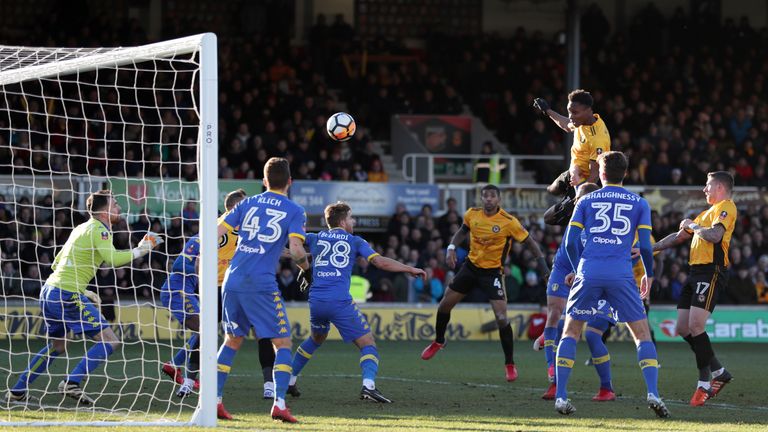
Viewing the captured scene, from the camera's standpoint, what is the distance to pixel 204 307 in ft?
26.9

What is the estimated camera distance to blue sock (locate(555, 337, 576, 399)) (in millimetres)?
9312

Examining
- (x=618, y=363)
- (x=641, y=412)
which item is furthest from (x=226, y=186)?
(x=641, y=412)

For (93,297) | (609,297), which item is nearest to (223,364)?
(93,297)

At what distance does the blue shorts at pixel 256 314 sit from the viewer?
8.77m

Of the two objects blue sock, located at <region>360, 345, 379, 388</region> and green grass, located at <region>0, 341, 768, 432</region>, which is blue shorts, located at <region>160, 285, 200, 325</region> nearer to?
green grass, located at <region>0, 341, 768, 432</region>

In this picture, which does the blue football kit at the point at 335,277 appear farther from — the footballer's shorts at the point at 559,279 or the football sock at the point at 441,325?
the football sock at the point at 441,325

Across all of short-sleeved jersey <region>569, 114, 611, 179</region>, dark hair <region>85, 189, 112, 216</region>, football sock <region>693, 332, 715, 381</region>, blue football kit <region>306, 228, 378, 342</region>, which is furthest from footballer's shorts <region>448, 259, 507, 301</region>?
dark hair <region>85, 189, 112, 216</region>

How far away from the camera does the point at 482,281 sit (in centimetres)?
1301

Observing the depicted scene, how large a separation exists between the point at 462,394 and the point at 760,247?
13552mm

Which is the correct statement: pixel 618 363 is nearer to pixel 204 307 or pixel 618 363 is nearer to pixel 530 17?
pixel 204 307

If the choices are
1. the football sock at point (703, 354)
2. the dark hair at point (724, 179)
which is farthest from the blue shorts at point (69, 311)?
the dark hair at point (724, 179)

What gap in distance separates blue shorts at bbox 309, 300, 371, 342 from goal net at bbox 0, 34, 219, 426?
1.28m

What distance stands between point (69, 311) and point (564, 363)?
410 cm

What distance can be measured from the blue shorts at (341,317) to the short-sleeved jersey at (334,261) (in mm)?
54
